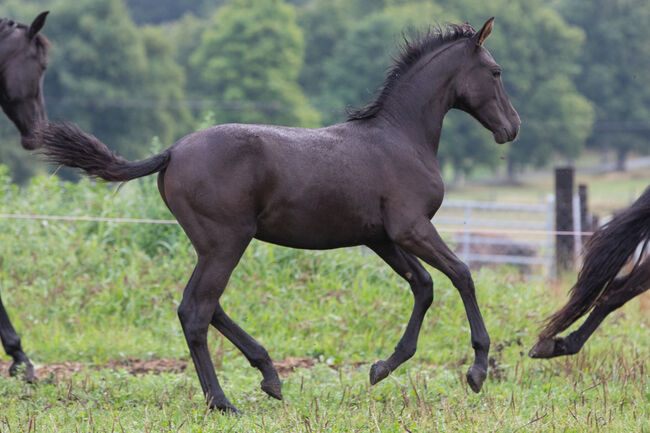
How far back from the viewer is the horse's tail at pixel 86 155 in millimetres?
5227

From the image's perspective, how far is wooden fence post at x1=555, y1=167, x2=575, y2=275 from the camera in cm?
1077

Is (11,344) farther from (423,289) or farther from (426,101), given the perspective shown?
(426,101)

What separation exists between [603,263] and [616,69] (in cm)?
6487

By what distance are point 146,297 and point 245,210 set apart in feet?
12.2

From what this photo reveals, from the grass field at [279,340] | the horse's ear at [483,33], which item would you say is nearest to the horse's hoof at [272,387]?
the grass field at [279,340]

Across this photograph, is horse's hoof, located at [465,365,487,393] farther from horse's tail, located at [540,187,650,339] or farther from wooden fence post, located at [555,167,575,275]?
wooden fence post, located at [555,167,575,275]

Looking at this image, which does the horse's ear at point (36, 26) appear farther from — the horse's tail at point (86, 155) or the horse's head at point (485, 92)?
the horse's head at point (485, 92)

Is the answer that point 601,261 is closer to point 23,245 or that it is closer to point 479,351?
point 479,351

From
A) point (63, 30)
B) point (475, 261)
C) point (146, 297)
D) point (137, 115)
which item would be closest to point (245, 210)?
point (146, 297)

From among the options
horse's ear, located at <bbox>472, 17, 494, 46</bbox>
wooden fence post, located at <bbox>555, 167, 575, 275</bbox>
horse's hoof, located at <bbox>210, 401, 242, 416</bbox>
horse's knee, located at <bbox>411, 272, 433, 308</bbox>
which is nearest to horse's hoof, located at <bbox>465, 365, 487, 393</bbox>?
horse's knee, located at <bbox>411, 272, 433, 308</bbox>

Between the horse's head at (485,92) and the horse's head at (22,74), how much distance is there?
3581mm

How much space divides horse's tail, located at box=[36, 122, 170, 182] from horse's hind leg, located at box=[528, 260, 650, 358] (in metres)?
2.98

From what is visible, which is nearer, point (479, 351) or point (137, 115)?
point (479, 351)

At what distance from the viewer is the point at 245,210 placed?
513cm
